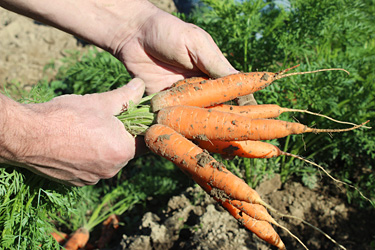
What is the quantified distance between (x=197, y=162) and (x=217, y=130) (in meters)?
0.28

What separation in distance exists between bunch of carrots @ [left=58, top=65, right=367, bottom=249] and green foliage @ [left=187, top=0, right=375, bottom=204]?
75 cm

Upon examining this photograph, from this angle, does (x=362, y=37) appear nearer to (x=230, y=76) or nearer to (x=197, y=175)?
(x=230, y=76)

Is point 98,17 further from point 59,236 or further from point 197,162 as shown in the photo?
point 59,236

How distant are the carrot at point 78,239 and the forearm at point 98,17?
2.07 metres

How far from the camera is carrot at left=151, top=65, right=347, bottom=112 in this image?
2.29 meters

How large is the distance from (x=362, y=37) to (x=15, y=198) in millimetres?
3998

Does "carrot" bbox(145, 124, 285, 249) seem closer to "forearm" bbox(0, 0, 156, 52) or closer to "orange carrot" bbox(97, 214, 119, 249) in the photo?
"forearm" bbox(0, 0, 156, 52)

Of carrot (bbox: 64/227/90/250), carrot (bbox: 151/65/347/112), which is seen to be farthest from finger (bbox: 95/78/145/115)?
carrot (bbox: 64/227/90/250)

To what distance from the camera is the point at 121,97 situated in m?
2.23

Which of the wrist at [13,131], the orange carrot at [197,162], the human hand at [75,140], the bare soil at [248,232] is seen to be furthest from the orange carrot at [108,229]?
the wrist at [13,131]

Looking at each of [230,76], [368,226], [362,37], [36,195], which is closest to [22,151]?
[36,195]

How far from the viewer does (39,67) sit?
5.35 metres

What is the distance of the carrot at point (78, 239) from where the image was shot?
317 centimetres

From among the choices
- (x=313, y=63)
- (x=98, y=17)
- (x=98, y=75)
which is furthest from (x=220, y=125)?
(x=98, y=75)
